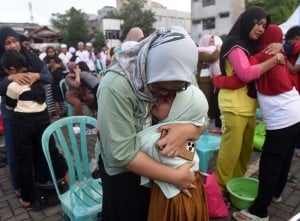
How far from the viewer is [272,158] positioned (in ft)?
7.81

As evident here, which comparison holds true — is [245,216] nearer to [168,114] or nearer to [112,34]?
[168,114]

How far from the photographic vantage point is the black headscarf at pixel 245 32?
2326mm

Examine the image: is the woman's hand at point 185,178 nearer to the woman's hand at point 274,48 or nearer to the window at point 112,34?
the woman's hand at point 274,48

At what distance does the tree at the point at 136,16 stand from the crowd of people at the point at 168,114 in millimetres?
36452

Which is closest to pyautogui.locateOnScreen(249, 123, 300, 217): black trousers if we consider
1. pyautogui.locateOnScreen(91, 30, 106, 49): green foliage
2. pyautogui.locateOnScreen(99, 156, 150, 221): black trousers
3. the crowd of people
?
the crowd of people

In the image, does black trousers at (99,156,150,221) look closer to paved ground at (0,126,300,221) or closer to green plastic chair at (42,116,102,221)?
green plastic chair at (42,116,102,221)

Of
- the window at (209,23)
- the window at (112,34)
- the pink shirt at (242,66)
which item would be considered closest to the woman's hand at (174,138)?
the pink shirt at (242,66)

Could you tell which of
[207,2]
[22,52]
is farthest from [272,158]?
[207,2]

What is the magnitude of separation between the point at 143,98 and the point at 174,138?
0.75ft

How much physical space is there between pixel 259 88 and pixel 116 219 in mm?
1683

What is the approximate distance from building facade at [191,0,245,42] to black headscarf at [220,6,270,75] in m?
31.6

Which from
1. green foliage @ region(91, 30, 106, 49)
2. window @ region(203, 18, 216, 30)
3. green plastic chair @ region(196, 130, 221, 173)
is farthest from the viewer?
window @ region(203, 18, 216, 30)

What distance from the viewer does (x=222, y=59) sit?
260 centimetres

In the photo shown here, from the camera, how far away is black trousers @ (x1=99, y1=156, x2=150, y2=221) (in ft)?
4.41
